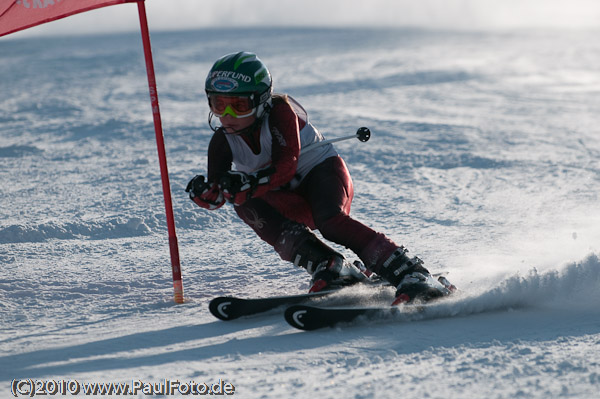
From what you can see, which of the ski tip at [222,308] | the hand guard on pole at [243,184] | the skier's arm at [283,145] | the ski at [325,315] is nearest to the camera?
the ski at [325,315]

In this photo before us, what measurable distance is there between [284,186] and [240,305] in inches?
30.3

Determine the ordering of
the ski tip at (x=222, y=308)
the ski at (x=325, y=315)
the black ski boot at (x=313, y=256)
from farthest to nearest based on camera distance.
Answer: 1. the black ski boot at (x=313, y=256)
2. the ski tip at (x=222, y=308)
3. the ski at (x=325, y=315)

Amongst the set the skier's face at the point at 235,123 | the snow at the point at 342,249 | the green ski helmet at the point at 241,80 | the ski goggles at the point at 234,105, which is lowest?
the snow at the point at 342,249

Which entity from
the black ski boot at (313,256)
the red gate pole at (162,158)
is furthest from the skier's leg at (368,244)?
the red gate pole at (162,158)

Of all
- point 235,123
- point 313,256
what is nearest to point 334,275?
point 313,256

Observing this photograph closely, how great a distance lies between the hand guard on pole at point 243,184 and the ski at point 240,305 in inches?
18.4

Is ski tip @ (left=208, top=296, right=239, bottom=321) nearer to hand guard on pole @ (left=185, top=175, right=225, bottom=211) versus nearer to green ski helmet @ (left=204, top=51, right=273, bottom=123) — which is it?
hand guard on pole @ (left=185, top=175, right=225, bottom=211)

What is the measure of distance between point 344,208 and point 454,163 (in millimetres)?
3635

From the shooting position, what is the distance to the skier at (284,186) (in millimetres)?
3354

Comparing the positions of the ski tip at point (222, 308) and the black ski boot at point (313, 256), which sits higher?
the black ski boot at point (313, 256)

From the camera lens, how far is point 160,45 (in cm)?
1717

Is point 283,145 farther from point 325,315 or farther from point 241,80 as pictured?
point 325,315

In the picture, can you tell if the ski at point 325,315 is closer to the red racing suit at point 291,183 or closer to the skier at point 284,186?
the skier at point 284,186

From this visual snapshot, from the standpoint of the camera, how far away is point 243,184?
11.0 feet
